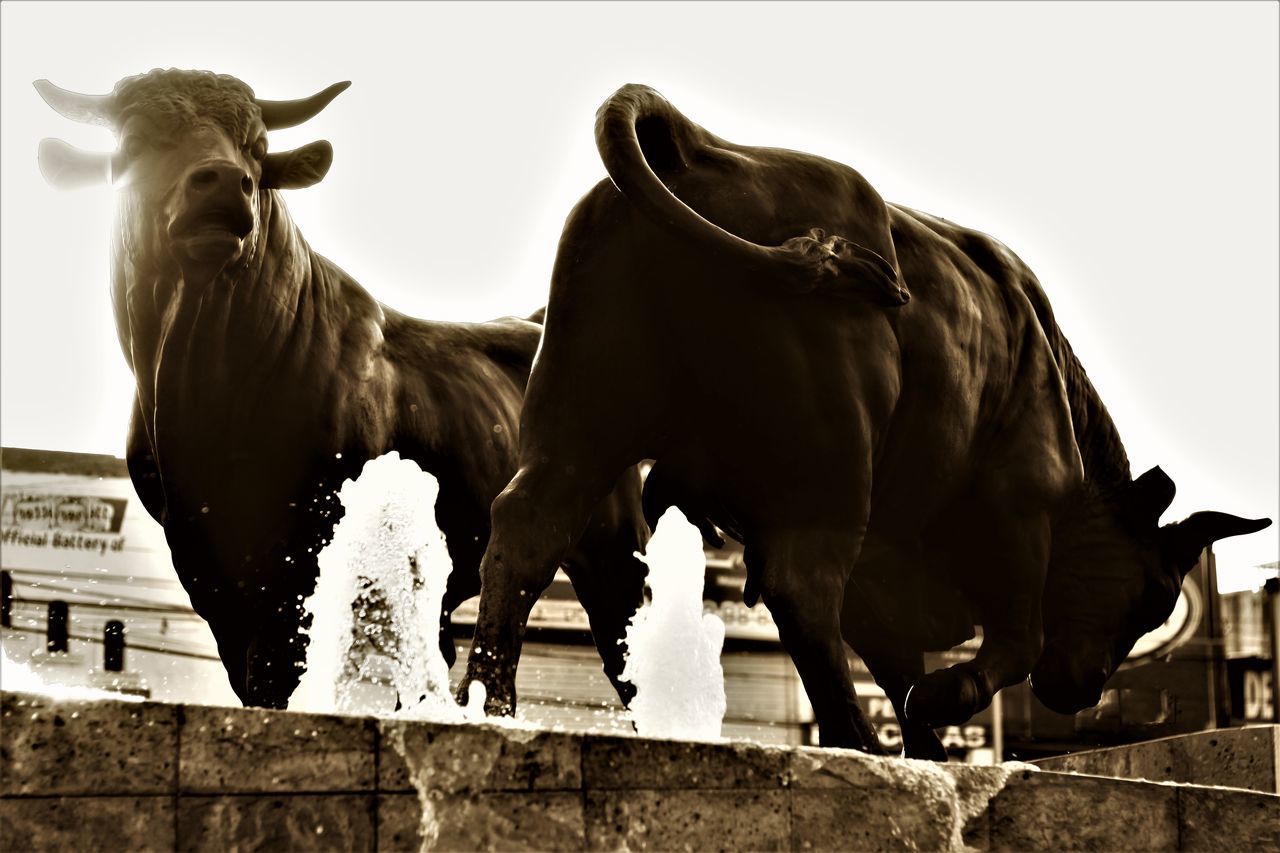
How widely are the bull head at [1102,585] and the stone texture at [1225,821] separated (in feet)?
5.51

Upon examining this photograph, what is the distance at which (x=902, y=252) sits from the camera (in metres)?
7.53

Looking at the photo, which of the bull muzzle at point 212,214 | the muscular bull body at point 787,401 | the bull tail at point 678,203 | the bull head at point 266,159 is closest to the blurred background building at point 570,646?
the bull head at point 266,159

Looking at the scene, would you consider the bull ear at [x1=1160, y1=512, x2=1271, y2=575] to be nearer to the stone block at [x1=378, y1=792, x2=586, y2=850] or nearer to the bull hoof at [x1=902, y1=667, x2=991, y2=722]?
the bull hoof at [x1=902, y1=667, x2=991, y2=722]

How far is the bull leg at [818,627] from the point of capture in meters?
6.65

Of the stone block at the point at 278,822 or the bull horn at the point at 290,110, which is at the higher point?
the bull horn at the point at 290,110

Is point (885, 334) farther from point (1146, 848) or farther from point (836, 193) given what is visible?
point (1146, 848)

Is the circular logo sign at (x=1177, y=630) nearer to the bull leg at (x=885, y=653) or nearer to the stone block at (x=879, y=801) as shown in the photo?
the bull leg at (x=885, y=653)

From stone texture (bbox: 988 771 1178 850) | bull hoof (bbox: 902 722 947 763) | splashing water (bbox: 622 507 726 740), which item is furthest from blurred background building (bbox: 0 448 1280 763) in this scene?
stone texture (bbox: 988 771 1178 850)

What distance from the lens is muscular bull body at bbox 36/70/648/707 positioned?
26.6 feet

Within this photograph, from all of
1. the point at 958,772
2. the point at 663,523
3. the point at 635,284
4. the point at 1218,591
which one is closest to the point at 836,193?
the point at 635,284

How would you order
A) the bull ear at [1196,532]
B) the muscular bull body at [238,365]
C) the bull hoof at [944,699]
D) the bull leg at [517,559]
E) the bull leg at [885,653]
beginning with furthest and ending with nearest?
the bull leg at [885,653], the bull ear at [1196,532], the muscular bull body at [238,365], the bull hoof at [944,699], the bull leg at [517,559]

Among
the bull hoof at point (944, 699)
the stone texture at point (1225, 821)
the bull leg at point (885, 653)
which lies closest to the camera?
the stone texture at point (1225, 821)

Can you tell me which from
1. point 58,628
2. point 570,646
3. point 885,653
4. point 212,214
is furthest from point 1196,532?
point 570,646

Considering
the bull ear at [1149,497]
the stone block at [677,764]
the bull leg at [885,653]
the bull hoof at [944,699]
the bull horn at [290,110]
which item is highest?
the bull horn at [290,110]
